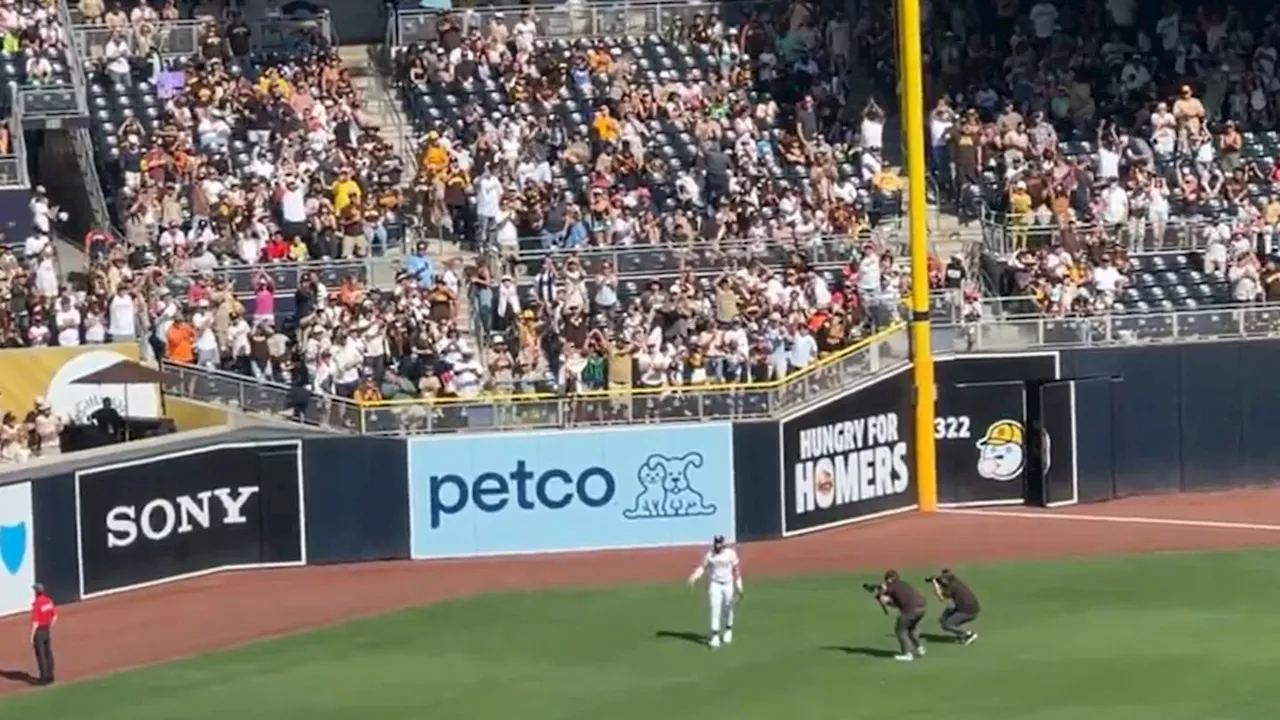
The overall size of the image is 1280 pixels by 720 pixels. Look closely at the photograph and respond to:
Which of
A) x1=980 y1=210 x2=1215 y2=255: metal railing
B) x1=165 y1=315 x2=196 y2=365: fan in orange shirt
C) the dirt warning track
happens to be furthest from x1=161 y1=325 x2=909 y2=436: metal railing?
x1=980 y1=210 x2=1215 y2=255: metal railing

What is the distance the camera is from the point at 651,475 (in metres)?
35.6

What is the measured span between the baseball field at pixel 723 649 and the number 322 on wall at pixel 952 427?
4.98ft

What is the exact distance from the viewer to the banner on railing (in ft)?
115

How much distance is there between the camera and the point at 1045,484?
1512 inches

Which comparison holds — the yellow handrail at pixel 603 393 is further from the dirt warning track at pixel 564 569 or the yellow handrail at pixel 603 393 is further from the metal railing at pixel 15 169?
the metal railing at pixel 15 169

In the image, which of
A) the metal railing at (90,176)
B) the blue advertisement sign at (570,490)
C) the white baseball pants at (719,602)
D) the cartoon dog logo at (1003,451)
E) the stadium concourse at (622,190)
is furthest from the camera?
the metal railing at (90,176)

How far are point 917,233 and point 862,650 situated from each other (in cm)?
922

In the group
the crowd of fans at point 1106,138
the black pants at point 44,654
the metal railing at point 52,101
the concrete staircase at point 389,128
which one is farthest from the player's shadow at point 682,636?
the metal railing at point 52,101

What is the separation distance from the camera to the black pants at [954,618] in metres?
29.3

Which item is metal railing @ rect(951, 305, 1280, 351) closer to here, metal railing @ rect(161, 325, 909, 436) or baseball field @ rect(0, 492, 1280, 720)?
baseball field @ rect(0, 492, 1280, 720)

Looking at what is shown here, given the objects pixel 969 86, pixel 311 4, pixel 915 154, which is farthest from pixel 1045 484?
pixel 311 4

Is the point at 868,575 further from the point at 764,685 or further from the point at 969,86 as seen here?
the point at 969,86

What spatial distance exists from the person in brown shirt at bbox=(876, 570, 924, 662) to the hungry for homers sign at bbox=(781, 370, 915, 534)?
7258mm

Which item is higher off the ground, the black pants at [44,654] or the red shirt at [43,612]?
the red shirt at [43,612]
